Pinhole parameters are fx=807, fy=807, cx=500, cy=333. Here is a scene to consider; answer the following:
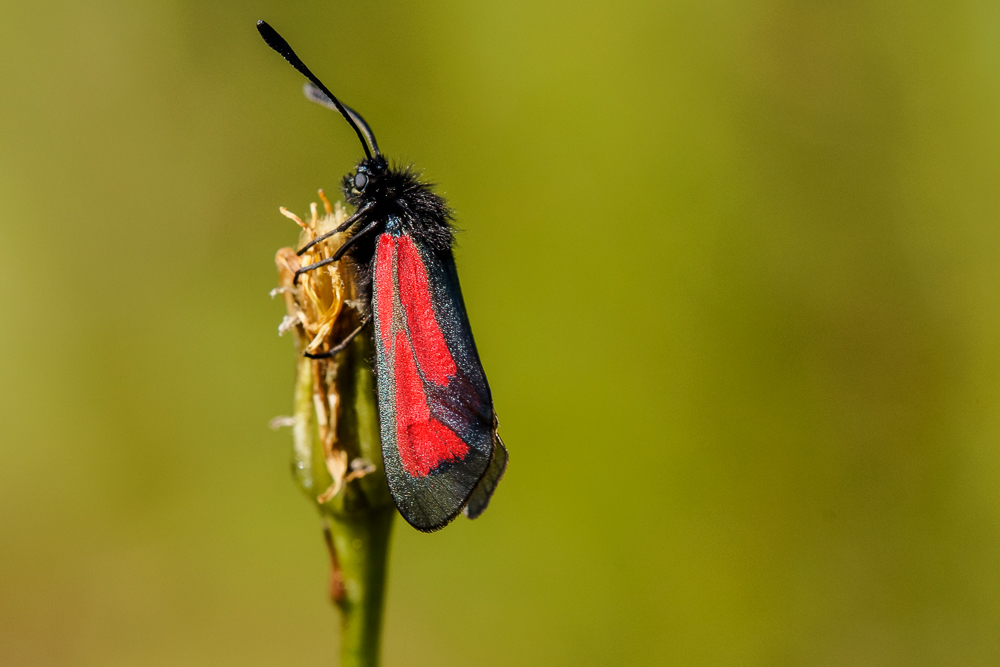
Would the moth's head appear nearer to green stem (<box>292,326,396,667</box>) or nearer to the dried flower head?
the dried flower head

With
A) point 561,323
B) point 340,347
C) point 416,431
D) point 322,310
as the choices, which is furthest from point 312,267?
point 561,323

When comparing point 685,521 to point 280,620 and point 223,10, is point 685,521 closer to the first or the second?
point 280,620

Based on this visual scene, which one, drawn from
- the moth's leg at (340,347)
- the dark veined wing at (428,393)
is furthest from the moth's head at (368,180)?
the moth's leg at (340,347)

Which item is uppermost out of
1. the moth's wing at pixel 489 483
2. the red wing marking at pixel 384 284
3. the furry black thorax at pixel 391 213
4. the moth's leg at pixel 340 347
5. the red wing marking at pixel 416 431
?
the furry black thorax at pixel 391 213

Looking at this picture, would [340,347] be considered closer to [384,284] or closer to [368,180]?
[384,284]

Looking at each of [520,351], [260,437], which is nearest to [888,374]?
[520,351]

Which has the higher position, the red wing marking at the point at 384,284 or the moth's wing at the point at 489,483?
the red wing marking at the point at 384,284

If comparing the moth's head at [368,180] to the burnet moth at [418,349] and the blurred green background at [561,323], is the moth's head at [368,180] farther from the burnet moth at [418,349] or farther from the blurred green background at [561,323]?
the blurred green background at [561,323]
